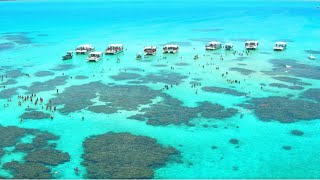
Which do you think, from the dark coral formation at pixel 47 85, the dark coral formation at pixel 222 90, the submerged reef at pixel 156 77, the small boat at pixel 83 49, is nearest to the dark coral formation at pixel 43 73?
the dark coral formation at pixel 47 85

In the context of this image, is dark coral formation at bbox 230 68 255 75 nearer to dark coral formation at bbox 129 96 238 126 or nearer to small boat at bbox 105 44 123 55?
dark coral formation at bbox 129 96 238 126

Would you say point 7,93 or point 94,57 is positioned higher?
point 94,57

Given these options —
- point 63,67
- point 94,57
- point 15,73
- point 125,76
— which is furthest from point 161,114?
point 94,57

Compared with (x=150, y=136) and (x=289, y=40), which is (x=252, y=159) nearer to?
(x=150, y=136)

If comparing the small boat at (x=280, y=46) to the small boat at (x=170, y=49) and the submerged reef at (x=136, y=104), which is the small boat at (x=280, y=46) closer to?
the small boat at (x=170, y=49)

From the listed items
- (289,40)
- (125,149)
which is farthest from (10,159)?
(289,40)

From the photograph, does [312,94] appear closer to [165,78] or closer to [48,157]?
[165,78]

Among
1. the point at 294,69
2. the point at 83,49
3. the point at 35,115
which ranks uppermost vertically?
the point at 83,49
